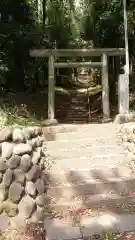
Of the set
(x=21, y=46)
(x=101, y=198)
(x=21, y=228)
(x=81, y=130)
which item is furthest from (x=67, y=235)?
(x=21, y=46)

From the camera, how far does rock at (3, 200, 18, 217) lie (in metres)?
4.35

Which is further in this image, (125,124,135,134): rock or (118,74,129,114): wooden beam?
(118,74,129,114): wooden beam

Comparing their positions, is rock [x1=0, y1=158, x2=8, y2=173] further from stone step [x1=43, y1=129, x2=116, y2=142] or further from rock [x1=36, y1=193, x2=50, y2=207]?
stone step [x1=43, y1=129, x2=116, y2=142]

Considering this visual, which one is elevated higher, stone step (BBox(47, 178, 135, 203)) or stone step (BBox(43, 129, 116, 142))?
stone step (BBox(43, 129, 116, 142))

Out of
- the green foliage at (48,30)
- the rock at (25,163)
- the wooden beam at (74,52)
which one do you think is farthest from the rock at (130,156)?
the wooden beam at (74,52)

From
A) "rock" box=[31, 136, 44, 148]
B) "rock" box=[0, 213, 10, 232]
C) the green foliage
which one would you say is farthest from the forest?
"rock" box=[0, 213, 10, 232]

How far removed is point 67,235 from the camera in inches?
157

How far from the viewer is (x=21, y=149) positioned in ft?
15.7

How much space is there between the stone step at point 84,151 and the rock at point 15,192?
1.72 meters

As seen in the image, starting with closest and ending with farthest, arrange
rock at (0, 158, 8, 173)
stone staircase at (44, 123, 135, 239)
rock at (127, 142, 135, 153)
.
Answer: stone staircase at (44, 123, 135, 239) < rock at (0, 158, 8, 173) < rock at (127, 142, 135, 153)

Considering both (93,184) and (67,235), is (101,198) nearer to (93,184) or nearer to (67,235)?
(93,184)

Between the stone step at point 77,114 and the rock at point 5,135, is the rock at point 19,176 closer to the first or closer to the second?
the rock at point 5,135

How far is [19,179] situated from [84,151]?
6.44ft

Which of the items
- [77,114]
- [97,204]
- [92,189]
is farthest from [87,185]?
[77,114]
